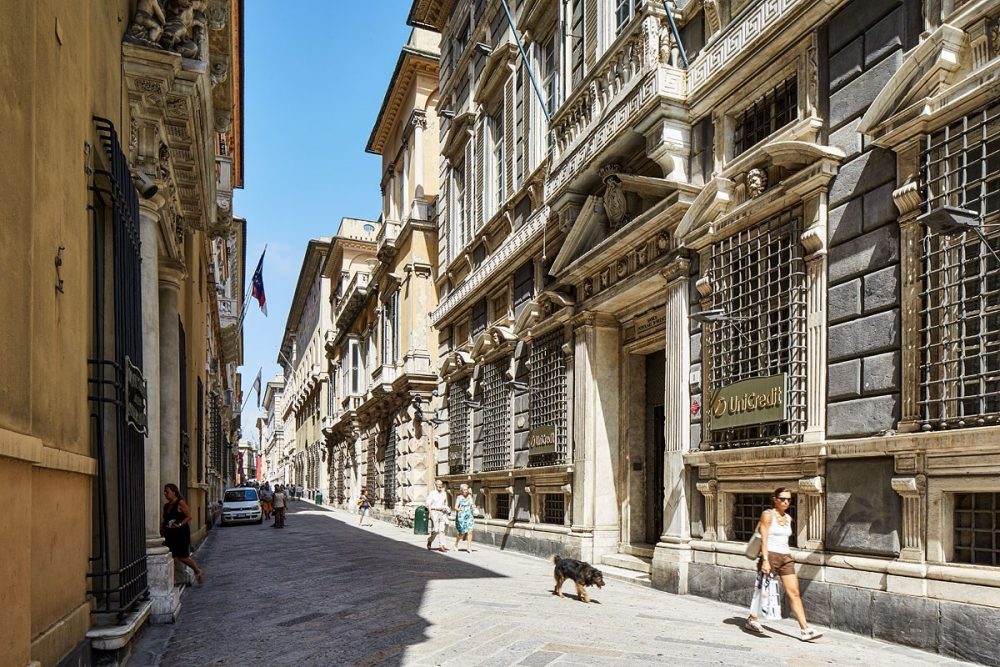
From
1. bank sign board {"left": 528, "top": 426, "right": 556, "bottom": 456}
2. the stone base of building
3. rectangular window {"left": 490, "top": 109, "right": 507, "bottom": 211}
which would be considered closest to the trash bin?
bank sign board {"left": 528, "top": 426, "right": 556, "bottom": 456}

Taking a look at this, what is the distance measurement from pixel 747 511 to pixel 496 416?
9464 millimetres

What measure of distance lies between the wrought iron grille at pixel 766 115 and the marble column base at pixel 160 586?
8309 mm

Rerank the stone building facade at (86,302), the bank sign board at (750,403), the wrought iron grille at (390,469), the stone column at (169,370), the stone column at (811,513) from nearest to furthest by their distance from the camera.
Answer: the stone building facade at (86,302)
the stone column at (811,513)
the bank sign board at (750,403)
the stone column at (169,370)
the wrought iron grille at (390,469)

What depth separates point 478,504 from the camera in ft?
66.8

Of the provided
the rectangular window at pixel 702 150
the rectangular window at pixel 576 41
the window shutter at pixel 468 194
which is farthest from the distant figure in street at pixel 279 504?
the rectangular window at pixel 702 150

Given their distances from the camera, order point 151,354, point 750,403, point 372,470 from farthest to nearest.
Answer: point 372,470 → point 750,403 → point 151,354

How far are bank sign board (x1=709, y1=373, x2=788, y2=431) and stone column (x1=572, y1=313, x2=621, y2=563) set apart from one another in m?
3.86

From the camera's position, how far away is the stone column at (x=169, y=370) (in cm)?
1165

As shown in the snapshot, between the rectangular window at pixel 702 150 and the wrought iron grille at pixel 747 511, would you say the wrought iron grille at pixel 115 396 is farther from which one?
the rectangular window at pixel 702 150

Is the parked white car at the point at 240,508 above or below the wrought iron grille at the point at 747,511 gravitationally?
below

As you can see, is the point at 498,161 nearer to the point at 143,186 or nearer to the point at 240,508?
the point at 143,186

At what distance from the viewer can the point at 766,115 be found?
408 inches

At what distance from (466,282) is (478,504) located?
5.52 m

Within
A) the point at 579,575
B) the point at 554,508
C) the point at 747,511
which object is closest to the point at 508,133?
the point at 554,508
